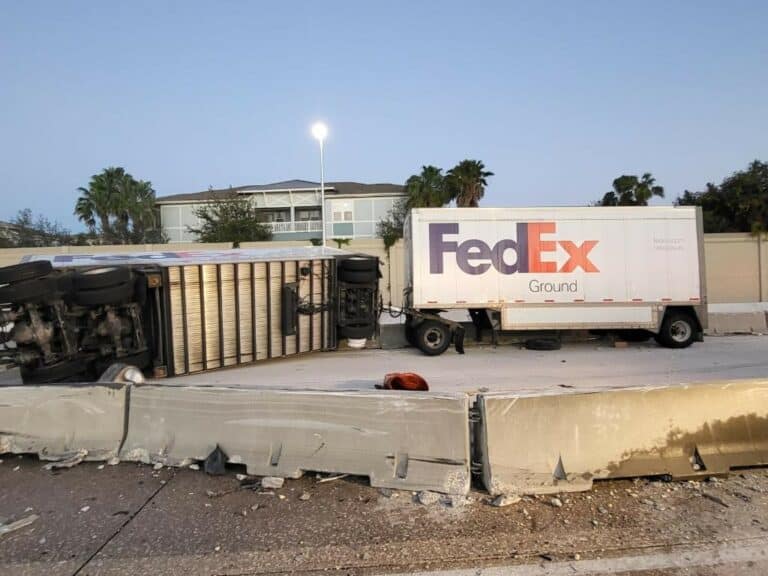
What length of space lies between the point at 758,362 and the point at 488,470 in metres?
8.45

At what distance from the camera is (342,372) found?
9.33 m

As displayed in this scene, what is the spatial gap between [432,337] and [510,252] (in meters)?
2.61

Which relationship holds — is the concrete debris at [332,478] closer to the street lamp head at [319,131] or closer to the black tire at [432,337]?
the black tire at [432,337]

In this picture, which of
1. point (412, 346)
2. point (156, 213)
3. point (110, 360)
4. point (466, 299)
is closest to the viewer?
point (110, 360)

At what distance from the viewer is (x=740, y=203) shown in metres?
24.1

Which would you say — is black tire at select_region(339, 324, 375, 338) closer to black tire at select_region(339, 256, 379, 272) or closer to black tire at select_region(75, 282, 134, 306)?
black tire at select_region(339, 256, 379, 272)

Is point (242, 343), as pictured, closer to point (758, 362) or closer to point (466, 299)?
point (466, 299)

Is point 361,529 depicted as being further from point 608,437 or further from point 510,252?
point 510,252

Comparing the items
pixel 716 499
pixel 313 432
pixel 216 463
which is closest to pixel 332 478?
pixel 313 432

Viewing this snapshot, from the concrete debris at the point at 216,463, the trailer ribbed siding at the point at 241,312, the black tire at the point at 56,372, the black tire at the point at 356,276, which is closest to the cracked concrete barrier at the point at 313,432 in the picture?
the concrete debris at the point at 216,463

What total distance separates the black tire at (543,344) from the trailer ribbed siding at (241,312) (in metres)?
4.65

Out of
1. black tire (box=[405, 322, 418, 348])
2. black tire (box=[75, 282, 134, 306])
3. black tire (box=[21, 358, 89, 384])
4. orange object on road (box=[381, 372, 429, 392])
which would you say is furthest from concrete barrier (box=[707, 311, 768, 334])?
black tire (box=[21, 358, 89, 384])

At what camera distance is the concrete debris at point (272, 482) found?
399 cm

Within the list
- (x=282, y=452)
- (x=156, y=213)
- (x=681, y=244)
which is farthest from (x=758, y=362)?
(x=156, y=213)
